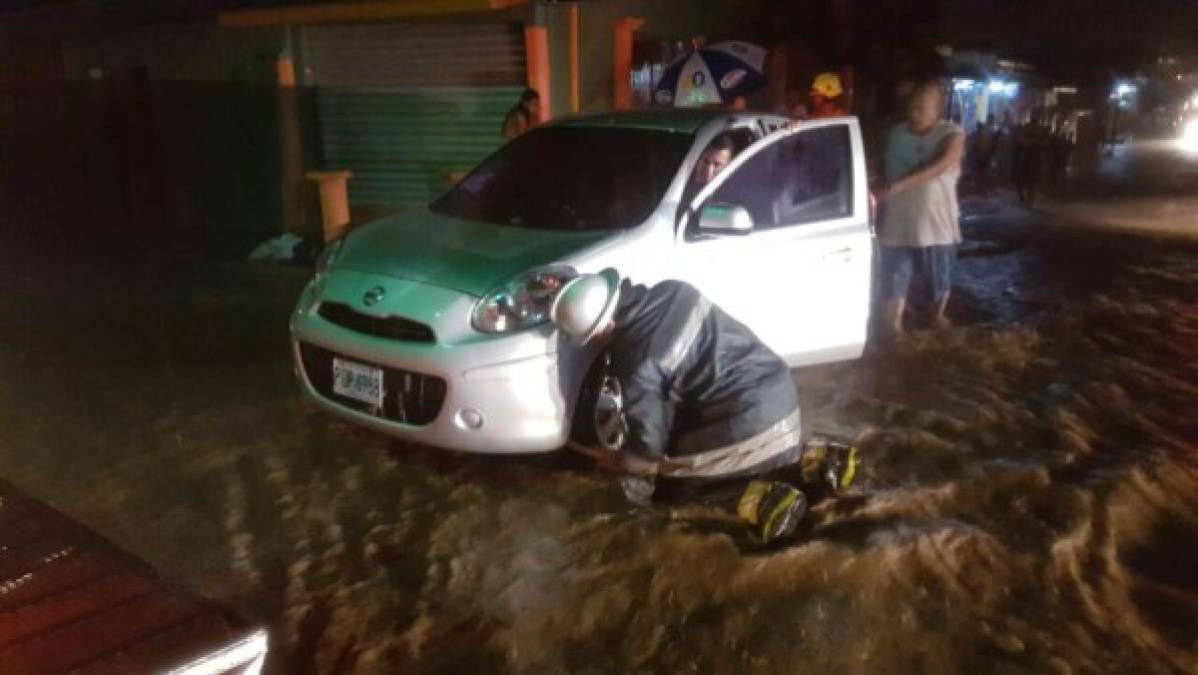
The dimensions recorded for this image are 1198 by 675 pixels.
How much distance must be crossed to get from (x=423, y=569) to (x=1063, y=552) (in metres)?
2.59

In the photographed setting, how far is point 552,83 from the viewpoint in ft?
32.2

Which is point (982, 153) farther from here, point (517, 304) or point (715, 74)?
point (517, 304)

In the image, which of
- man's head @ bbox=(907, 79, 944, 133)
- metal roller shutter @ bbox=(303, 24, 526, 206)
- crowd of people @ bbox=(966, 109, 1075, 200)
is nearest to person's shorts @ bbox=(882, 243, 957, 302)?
man's head @ bbox=(907, 79, 944, 133)

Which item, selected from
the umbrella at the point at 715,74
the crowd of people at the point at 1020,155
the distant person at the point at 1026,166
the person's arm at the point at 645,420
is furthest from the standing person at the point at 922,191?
the crowd of people at the point at 1020,155

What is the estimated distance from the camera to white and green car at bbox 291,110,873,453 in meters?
4.33

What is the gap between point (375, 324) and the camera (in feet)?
14.7

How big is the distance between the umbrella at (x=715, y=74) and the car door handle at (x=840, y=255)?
475 cm

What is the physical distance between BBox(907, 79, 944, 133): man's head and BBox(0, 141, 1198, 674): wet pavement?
1.54 m

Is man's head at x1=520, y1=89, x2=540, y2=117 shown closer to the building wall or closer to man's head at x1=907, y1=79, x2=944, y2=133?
the building wall

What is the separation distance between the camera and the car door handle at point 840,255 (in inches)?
218

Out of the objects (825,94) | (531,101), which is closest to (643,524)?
(825,94)

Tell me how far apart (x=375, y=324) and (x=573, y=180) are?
4.84ft

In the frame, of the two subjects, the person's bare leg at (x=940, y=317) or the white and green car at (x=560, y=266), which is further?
the person's bare leg at (x=940, y=317)

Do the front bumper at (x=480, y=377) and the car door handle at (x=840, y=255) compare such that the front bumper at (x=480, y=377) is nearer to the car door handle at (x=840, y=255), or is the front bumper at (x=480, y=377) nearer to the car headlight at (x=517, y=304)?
the car headlight at (x=517, y=304)
